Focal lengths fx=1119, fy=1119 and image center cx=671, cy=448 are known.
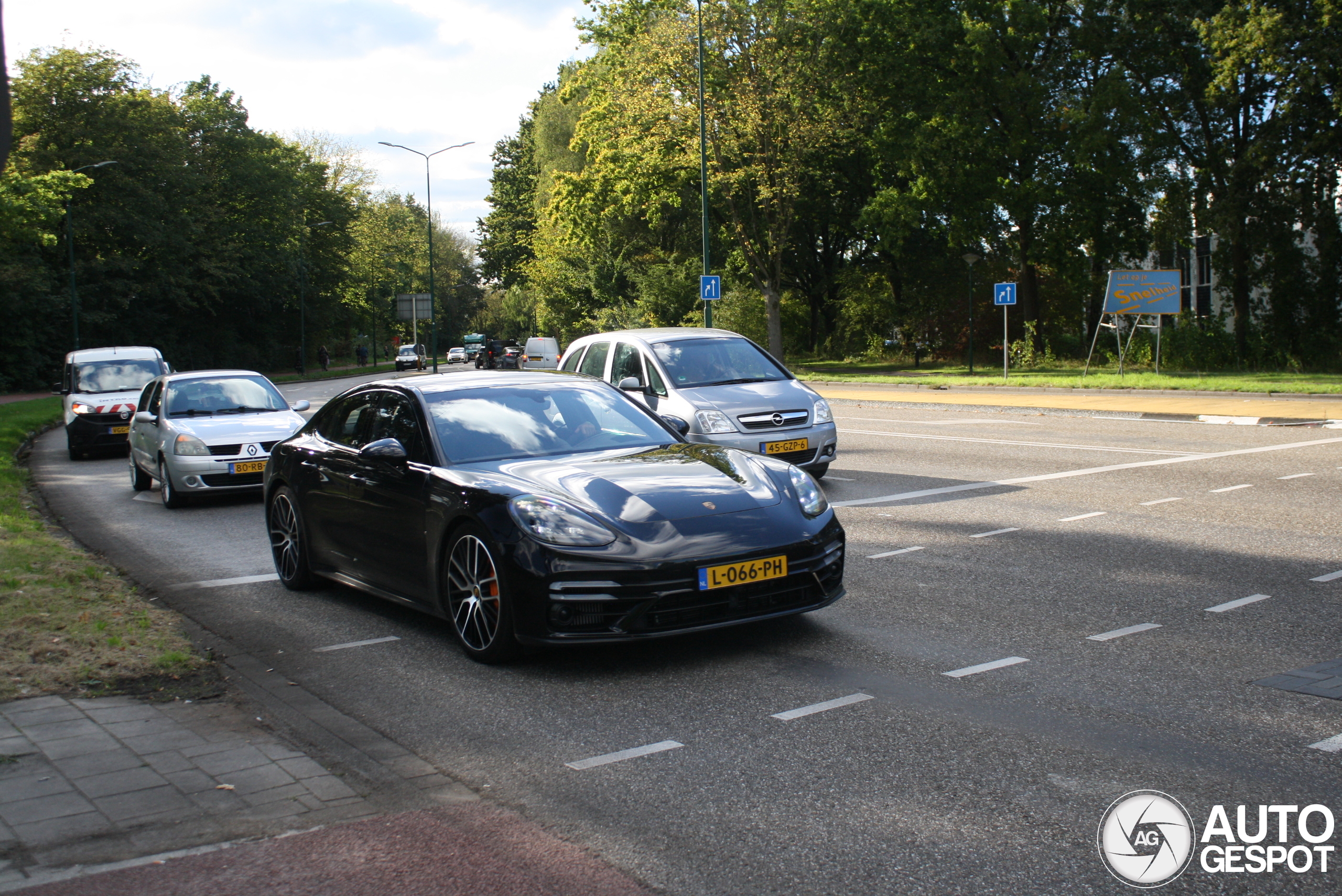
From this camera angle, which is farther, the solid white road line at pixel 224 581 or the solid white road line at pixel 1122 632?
the solid white road line at pixel 224 581

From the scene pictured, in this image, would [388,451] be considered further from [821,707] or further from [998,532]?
[998,532]

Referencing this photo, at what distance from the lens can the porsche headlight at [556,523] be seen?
208 inches

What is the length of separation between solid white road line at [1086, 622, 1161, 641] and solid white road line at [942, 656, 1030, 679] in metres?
0.55

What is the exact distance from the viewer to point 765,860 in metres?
3.32

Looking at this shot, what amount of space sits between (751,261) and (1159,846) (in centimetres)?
4240

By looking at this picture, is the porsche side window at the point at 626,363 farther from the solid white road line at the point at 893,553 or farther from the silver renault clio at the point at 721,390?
the solid white road line at the point at 893,553

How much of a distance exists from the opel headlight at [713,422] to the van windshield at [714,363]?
0.62 metres

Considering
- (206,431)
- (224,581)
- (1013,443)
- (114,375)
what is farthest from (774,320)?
(224,581)

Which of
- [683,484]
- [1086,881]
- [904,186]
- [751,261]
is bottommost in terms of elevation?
[1086,881]

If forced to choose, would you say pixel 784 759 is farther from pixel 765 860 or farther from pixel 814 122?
pixel 814 122

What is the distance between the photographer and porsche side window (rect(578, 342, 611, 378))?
1296 centimetres

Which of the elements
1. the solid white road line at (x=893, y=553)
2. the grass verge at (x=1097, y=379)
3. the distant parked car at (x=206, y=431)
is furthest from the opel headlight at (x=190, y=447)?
the grass verge at (x=1097, y=379)

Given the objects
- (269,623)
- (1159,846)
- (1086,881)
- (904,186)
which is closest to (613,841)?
(1086,881)

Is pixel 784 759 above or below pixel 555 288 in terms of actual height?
below
